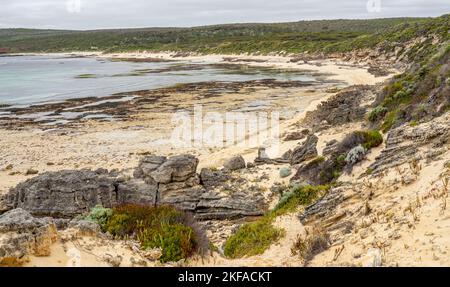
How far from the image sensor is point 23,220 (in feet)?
22.0

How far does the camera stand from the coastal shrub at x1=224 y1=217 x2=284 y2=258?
8.77 metres

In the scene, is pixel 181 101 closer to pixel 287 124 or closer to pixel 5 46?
pixel 287 124

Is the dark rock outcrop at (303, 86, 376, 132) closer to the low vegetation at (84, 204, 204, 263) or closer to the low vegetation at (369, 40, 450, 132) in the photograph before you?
the low vegetation at (369, 40, 450, 132)

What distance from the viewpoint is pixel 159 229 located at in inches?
311

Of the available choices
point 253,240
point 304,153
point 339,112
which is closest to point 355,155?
point 304,153

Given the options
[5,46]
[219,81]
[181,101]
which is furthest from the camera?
[5,46]

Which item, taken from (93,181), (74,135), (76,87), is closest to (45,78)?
(76,87)

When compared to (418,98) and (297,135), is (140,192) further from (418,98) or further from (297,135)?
(418,98)

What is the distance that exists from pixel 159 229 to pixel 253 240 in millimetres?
2177

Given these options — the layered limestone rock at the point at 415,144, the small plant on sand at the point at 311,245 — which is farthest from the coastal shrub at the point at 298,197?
the small plant on sand at the point at 311,245

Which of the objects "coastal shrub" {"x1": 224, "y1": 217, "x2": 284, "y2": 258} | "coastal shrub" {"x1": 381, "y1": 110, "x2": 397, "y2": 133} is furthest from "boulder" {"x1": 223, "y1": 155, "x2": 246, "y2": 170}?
"coastal shrub" {"x1": 224, "y1": 217, "x2": 284, "y2": 258}

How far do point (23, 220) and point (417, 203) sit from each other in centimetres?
630
